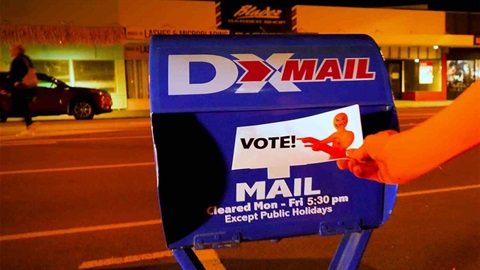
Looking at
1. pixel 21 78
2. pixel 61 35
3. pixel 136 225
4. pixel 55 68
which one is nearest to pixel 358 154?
pixel 136 225

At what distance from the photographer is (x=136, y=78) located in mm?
23172

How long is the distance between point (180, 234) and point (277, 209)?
1.31 feet

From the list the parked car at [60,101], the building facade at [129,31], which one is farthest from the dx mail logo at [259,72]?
the building facade at [129,31]

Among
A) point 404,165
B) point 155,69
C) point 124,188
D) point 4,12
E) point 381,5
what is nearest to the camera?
point 404,165

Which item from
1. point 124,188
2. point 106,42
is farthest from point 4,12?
point 124,188

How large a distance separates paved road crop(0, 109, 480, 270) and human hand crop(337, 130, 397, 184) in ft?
10.00

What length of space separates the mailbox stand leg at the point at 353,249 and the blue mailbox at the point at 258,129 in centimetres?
9

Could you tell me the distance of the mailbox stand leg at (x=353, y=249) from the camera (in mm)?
2348

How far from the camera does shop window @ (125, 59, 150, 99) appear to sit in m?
23.1

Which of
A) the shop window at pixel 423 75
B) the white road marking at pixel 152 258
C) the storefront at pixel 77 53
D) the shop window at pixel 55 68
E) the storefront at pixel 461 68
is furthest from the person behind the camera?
the storefront at pixel 461 68

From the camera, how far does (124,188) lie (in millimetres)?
7789

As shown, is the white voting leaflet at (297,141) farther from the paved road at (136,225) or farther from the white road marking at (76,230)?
the white road marking at (76,230)

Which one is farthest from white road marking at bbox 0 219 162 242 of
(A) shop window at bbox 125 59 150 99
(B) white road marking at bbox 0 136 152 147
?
(A) shop window at bbox 125 59 150 99

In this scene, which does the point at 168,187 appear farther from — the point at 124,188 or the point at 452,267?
the point at 124,188
